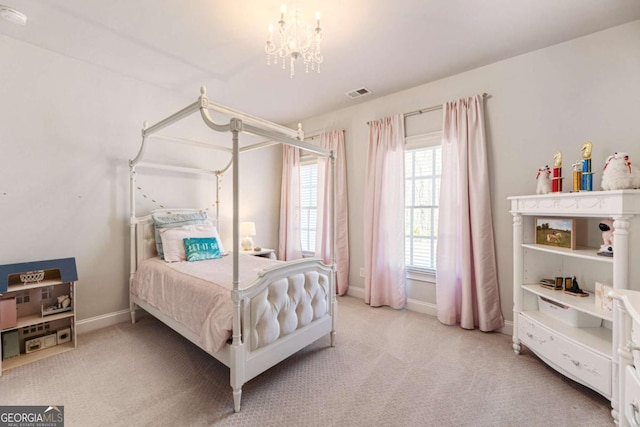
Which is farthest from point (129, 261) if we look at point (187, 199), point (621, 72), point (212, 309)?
point (621, 72)

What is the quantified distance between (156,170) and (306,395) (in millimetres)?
2947

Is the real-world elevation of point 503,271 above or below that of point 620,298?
below

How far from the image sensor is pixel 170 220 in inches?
123

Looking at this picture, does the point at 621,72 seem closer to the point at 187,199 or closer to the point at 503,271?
the point at 503,271

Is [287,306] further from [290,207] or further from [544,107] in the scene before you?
[544,107]

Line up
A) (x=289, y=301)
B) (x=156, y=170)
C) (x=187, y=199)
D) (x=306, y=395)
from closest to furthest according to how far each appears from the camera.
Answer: (x=306, y=395) < (x=289, y=301) < (x=156, y=170) < (x=187, y=199)

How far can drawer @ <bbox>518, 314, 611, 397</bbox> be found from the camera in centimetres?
167

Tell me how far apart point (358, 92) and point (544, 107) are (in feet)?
6.31

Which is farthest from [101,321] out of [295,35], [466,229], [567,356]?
[567,356]

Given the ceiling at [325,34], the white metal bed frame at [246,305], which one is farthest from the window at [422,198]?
the white metal bed frame at [246,305]

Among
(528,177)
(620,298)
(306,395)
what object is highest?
(528,177)

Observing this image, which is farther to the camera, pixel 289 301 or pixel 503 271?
pixel 503 271

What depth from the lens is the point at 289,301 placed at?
2061mm

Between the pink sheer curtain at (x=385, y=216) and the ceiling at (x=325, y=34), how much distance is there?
2.16 feet
